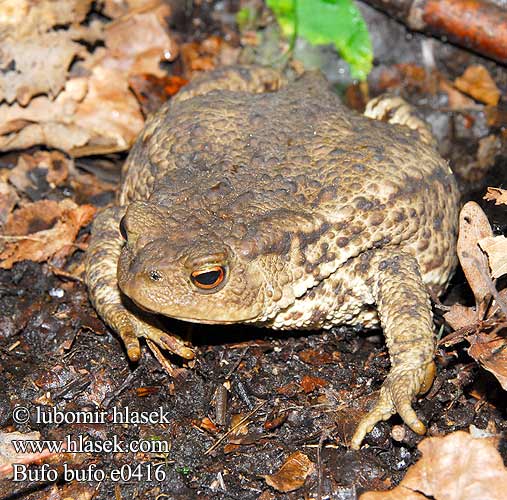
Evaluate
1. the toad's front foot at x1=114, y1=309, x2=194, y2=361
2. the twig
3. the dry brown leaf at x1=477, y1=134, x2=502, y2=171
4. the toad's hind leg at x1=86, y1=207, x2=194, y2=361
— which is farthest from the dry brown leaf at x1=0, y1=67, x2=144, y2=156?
the dry brown leaf at x1=477, y1=134, x2=502, y2=171

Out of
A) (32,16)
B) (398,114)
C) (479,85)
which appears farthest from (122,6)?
(479,85)

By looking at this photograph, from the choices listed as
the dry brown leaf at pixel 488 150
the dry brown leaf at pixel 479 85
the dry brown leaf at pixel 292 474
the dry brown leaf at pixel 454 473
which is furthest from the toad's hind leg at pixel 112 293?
the dry brown leaf at pixel 479 85

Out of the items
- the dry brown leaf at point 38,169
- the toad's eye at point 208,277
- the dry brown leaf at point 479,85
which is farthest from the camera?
the dry brown leaf at point 479,85

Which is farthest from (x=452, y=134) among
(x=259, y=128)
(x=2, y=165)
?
(x=2, y=165)

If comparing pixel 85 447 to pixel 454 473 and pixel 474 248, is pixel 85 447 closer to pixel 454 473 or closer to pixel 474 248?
pixel 454 473

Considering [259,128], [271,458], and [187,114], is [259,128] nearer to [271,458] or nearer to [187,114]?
[187,114]

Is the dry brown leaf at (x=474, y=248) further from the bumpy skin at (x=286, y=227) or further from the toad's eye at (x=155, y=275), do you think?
the toad's eye at (x=155, y=275)

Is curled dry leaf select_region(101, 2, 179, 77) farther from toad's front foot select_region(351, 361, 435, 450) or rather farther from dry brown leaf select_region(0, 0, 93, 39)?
toad's front foot select_region(351, 361, 435, 450)

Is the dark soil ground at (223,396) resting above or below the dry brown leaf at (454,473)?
below
